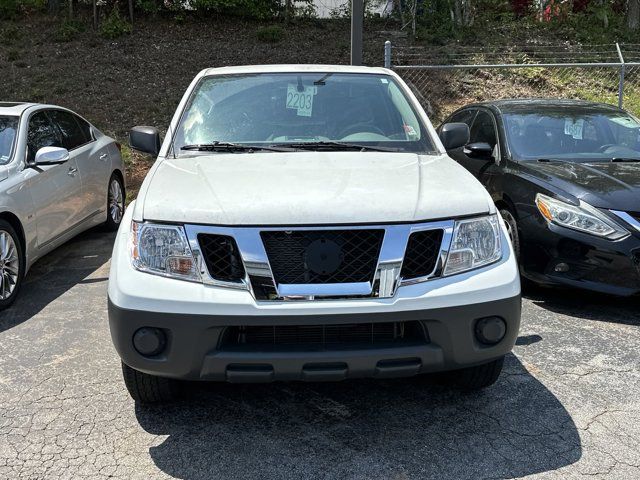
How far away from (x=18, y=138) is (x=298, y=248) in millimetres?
3801

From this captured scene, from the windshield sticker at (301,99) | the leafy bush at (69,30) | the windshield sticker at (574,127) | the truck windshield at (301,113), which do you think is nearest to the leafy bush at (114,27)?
the leafy bush at (69,30)

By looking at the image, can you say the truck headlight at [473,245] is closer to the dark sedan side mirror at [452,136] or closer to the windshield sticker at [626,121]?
the dark sedan side mirror at [452,136]

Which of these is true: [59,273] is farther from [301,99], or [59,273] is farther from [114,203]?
[301,99]

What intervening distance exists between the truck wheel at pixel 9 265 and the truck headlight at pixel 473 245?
3579 mm

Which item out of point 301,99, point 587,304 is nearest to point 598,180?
point 587,304

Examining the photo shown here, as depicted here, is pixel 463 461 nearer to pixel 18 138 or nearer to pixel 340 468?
pixel 340 468

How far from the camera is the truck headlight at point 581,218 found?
4.63m

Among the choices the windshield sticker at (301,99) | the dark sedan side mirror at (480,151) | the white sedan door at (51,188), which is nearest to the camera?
the windshield sticker at (301,99)

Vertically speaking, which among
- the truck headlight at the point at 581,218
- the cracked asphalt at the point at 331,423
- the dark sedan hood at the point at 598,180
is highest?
the dark sedan hood at the point at 598,180

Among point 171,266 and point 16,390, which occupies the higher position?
point 171,266

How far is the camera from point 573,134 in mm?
5977

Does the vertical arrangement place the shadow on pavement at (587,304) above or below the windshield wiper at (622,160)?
below

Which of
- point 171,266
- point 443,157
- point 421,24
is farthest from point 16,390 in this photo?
point 421,24

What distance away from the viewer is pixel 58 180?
19.6 ft
